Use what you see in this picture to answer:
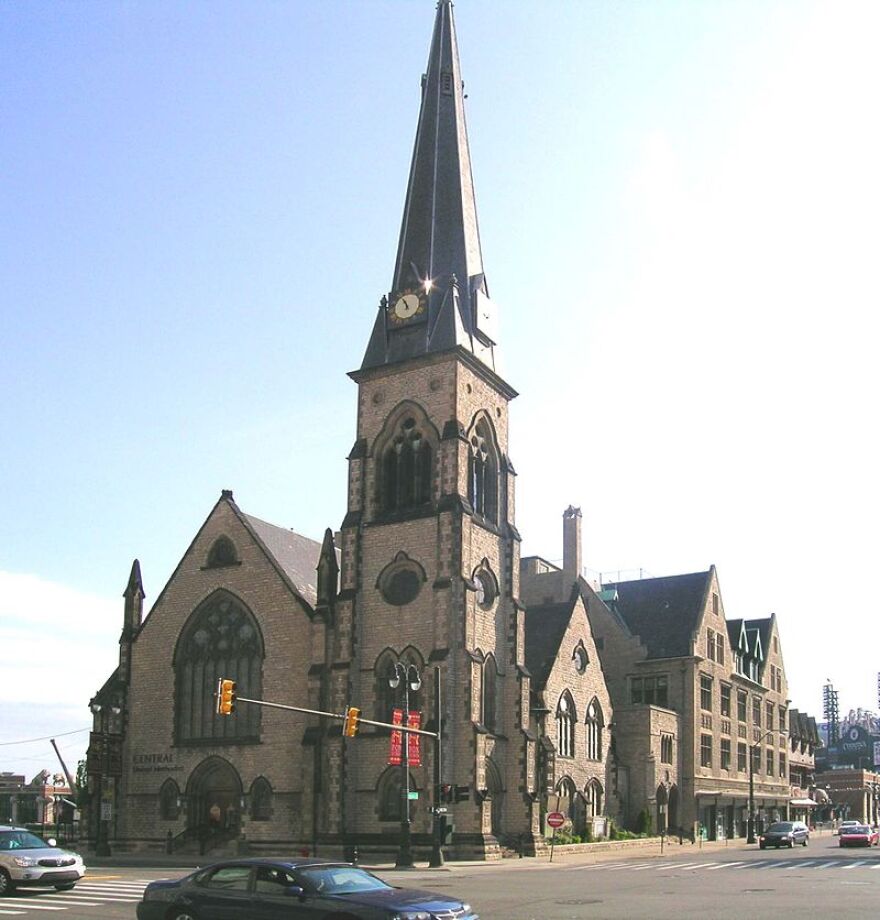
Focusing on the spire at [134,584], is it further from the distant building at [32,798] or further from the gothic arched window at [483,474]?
the distant building at [32,798]

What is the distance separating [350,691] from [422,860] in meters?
7.68

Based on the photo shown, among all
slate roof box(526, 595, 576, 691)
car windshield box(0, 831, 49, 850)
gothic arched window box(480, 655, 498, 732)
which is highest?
slate roof box(526, 595, 576, 691)

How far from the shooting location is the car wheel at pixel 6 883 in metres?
24.8

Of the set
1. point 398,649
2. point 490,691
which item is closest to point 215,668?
point 398,649

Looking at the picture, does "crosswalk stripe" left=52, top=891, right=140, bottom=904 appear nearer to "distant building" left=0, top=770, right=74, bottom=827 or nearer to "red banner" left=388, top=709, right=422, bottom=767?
"red banner" left=388, top=709, right=422, bottom=767

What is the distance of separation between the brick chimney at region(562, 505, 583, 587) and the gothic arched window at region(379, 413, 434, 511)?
2112 centimetres

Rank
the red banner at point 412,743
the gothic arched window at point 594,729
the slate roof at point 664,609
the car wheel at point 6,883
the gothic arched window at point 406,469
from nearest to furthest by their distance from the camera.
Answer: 1. the car wheel at point 6,883
2. the red banner at point 412,743
3. the gothic arched window at point 406,469
4. the gothic arched window at point 594,729
5. the slate roof at point 664,609

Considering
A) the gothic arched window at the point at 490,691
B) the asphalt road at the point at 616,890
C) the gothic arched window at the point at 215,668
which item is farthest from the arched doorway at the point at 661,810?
the gothic arched window at the point at 215,668

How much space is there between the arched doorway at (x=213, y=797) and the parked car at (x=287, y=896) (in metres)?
34.9

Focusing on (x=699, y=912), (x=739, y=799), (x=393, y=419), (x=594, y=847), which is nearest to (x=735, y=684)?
(x=739, y=799)

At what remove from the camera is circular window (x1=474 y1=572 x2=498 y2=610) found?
5019 cm

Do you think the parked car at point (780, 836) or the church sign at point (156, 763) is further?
the parked car at point (780, 836)

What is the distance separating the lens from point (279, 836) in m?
48.5

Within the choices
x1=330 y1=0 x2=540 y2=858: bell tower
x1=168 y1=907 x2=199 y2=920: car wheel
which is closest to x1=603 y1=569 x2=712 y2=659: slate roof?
x1=330 y1=0 x2=540 y2=858: bell tower
